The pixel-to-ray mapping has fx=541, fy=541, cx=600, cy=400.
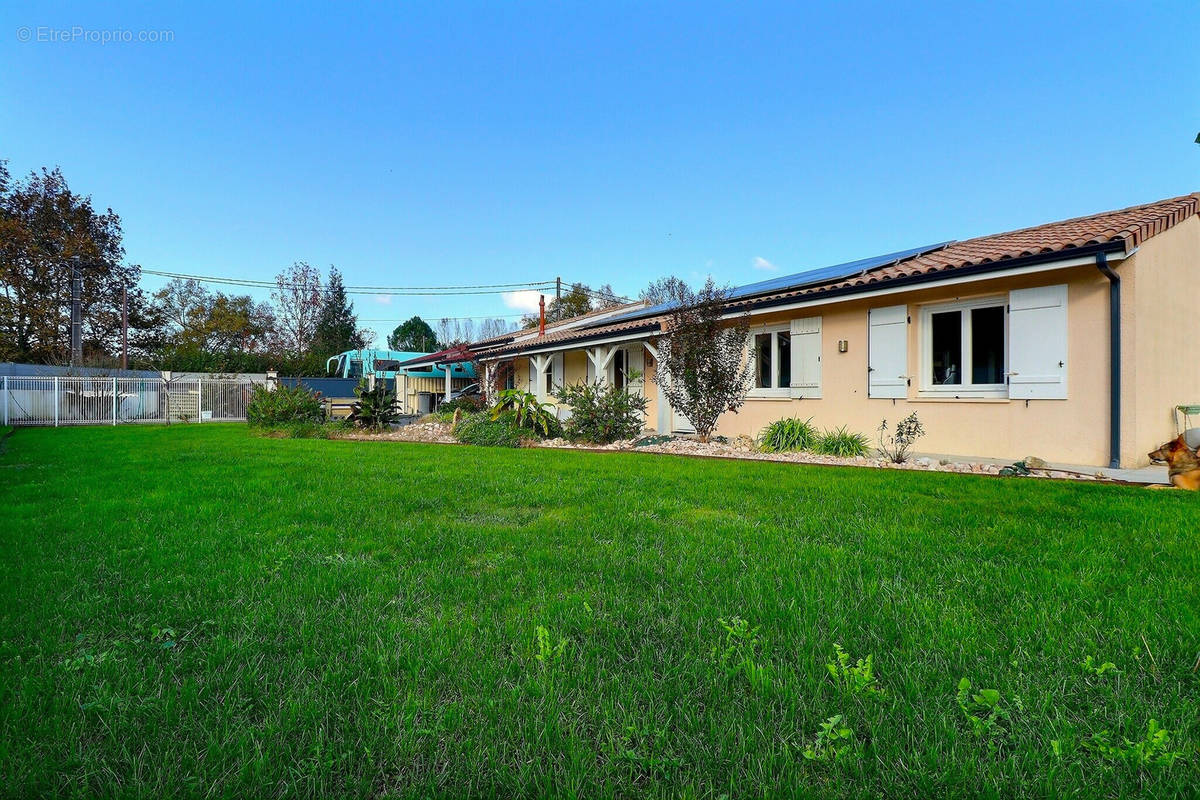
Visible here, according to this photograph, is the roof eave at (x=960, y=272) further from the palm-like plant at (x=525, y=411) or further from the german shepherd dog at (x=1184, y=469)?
the palm-like plant at (x=525, y=411)

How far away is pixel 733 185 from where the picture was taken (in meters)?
16.3

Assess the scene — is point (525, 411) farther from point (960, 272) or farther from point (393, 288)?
point (393, 288)

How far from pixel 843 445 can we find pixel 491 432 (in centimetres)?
670

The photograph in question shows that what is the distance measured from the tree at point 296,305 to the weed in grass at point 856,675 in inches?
1486

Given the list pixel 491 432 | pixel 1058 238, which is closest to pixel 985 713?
pixel 1058 238

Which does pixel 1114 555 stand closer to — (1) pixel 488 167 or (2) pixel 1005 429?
(2) pixel 1005 429

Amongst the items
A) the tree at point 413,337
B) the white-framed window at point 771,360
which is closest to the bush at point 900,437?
the white-framed window at point 771,360

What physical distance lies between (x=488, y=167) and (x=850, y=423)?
12.8 metres

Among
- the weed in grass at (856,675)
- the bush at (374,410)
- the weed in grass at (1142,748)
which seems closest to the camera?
the weed in grass at (1142,748)

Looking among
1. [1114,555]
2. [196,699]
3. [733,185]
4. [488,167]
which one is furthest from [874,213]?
[196,699]

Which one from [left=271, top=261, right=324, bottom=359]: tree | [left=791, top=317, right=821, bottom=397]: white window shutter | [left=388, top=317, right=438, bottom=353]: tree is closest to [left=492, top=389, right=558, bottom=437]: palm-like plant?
[left=791, top=317, right=821, bottom=397]: white window shutter

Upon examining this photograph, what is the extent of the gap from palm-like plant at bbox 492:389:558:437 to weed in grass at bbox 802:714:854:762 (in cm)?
1041

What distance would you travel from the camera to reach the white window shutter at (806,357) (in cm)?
1008

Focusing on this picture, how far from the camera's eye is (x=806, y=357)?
10.3 metres
